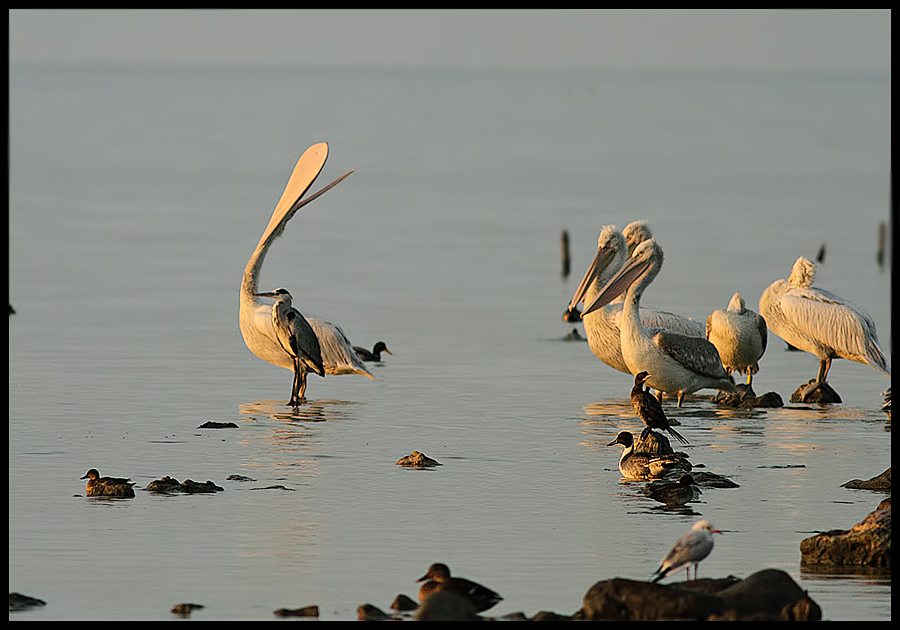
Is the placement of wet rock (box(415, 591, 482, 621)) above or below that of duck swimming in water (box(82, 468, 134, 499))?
below

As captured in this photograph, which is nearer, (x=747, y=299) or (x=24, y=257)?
(x=747, y=299)

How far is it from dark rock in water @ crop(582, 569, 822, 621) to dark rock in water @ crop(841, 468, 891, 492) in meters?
2.83

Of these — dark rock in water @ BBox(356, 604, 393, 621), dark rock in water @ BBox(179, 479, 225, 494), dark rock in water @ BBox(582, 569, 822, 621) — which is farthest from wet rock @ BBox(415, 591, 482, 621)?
dark rock in water @ BBox(179, 479, 225, 494)

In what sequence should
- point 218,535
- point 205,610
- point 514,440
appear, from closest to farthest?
point 205,610 < point 218,535 < point 514,440

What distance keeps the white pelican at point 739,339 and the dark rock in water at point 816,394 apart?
0.42 m

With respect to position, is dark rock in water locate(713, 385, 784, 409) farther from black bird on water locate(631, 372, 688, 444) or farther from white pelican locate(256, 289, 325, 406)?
white pelican locate(256, 289, 325, 406)

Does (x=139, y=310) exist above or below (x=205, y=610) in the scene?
above

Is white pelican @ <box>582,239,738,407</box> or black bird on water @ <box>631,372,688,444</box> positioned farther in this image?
white pelican @ <box>582,239,738,407</box>

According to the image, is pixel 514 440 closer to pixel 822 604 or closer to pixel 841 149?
pixel 822 604

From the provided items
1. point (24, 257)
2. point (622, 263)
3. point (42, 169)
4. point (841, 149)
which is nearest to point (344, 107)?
point (841, 149)

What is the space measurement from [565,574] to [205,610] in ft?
5.36

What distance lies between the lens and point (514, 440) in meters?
10.9

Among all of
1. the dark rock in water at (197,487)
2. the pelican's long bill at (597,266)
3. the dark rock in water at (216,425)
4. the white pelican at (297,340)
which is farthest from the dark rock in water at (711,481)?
the pelican's long bill at (597,266)

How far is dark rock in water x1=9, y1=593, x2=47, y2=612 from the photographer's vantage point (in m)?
6.80
